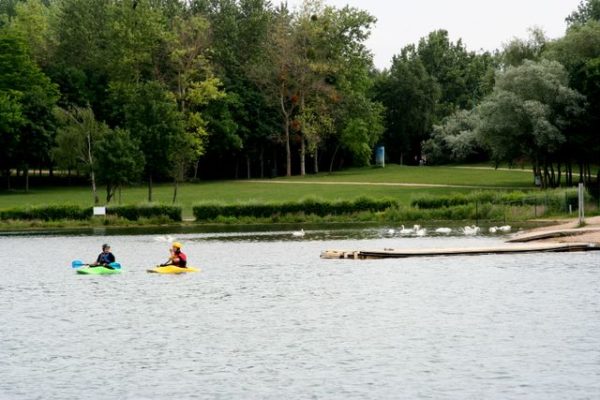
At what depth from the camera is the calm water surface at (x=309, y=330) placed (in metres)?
29.9

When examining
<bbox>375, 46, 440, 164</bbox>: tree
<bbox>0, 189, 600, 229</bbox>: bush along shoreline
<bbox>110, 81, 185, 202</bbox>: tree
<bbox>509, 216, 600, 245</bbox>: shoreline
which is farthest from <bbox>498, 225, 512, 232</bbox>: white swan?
<bbox>375, 46, 440, 164</bbox>: tree

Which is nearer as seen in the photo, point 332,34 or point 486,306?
point 486,306

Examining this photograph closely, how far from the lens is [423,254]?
200ft

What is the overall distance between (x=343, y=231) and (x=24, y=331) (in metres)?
45.7

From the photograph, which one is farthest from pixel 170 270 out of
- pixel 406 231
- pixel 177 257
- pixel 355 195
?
pixel 355 195

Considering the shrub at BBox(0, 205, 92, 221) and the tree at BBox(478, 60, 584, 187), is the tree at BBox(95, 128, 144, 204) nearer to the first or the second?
the shrub at BBox(0, 205, 92, 221)

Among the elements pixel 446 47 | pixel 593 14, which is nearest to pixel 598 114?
pixel 593 14

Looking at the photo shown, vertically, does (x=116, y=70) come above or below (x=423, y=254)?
Answer: above

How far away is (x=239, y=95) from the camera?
139 metres

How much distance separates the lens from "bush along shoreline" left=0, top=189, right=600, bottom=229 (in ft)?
293

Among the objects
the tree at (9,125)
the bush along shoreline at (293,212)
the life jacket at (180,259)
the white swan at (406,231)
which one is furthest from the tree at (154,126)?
the life jacket at (180,259)

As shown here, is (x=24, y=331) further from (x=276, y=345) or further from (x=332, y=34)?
(x=332, y=34)

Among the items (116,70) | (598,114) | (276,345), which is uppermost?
(116,70)

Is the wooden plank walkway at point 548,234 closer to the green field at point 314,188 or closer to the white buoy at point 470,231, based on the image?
the white buoy at point 470,231
